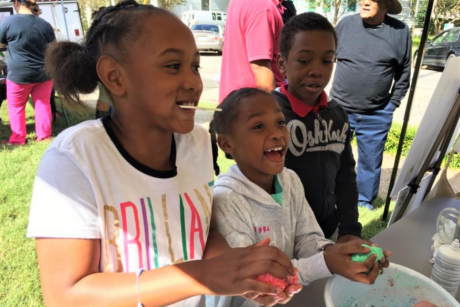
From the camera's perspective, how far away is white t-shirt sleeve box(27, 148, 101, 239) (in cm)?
78

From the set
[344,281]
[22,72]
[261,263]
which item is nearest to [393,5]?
[344,281]

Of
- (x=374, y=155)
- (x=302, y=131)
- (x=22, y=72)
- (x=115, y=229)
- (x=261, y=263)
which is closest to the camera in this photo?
(x=261, y=263)

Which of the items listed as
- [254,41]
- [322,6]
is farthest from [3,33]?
[322,6]

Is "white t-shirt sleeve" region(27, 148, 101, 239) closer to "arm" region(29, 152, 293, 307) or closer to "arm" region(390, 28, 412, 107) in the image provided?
"arm" region(29, 152, 293, 307)

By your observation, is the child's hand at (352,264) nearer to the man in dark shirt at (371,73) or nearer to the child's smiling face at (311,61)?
the child's smiling face at (311,61)

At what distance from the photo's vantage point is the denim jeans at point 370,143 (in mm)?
3227

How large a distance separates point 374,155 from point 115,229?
9.63 ft

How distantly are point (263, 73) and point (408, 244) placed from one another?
1.17 metres

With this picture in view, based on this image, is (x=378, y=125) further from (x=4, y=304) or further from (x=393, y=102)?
(x=4, y=304)

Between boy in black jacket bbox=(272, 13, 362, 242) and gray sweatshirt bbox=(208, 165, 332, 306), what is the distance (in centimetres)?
25

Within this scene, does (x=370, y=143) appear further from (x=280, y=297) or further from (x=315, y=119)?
(x=280, y=297)

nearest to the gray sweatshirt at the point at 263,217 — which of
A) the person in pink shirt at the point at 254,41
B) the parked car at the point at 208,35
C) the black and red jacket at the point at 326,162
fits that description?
the black and red jacket at the point at 326,162

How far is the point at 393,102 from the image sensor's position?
3227 millimetres

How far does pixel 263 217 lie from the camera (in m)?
1.22
